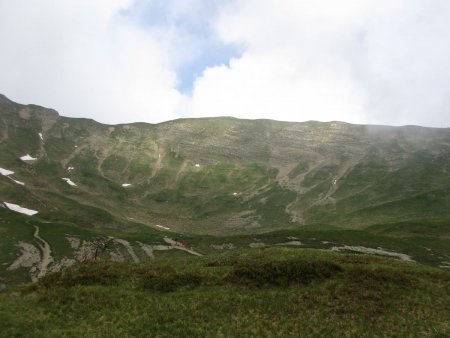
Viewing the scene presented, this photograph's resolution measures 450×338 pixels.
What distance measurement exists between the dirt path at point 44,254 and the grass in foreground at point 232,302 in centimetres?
5720

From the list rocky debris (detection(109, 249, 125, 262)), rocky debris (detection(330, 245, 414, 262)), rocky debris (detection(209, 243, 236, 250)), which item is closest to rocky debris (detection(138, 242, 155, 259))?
rocky debris (detection(109, 249, 125, 262))

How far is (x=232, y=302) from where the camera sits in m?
39.4

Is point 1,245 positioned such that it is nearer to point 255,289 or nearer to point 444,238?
point 255,289

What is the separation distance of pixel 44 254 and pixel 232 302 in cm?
8705

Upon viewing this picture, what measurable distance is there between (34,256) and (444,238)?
12289 cm

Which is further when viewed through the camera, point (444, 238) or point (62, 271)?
point (444, 238)

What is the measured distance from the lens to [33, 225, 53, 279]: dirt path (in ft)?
318

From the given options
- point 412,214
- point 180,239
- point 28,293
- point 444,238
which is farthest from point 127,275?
point 412,214

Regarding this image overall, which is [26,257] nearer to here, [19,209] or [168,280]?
[19,209]

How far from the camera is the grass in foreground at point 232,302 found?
112 feet

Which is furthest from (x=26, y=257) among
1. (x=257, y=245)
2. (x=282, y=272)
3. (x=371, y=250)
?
(x=371, y=250)

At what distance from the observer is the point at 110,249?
11956 cm

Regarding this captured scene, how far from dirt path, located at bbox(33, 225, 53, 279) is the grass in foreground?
57199 mm

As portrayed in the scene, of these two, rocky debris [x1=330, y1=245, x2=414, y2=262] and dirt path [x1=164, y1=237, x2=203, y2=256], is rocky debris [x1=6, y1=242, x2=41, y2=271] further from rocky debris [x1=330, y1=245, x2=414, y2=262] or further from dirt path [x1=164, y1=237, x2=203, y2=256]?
rocky debris [x1=330, y1=245, x2=414, y2=262]
